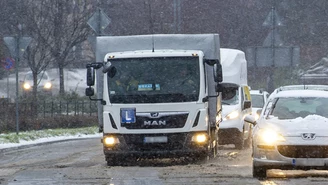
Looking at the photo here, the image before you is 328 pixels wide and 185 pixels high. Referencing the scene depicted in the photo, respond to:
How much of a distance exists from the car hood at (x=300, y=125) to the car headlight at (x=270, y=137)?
7 cm

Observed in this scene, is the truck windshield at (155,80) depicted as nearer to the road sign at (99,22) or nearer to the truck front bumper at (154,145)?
the truck front bumper at (154,145)

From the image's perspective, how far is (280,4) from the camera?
67938 mm

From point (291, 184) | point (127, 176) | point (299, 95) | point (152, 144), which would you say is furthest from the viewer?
point (152, 144)

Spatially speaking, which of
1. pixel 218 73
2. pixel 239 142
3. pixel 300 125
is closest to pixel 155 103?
pixel 218 73

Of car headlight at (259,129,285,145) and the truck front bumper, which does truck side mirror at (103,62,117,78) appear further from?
car headlight at (259,129,285,145)

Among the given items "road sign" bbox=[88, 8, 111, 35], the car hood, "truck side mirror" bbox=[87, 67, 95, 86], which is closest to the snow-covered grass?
"road sign" bbox=[88, 8, 111, 35]

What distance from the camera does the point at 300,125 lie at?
46.3 ft

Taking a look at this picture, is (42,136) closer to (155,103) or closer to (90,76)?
(90,76)

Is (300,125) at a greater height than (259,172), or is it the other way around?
(300,125)

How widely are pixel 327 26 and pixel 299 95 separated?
175ft

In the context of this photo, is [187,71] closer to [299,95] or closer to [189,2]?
[299,95]

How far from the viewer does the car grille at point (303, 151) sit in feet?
45.2

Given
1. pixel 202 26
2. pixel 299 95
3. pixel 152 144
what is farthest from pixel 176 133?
pixel 202 26

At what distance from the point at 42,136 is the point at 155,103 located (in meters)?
14.7
